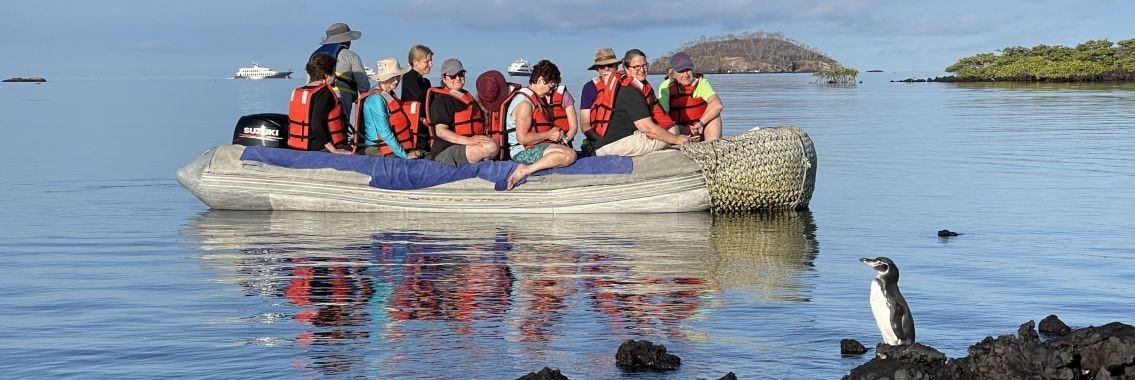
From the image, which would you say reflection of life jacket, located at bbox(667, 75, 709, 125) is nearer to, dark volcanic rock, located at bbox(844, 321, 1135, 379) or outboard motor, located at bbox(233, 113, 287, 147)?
outboard motor, located at bbox(233, 113, 287, 147)

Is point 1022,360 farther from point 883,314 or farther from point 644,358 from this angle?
point 644,358

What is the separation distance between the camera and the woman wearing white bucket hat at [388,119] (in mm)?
15281

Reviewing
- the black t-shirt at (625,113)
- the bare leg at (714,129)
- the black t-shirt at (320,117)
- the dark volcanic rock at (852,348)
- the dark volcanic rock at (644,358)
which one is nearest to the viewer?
the dark volcanic rock at (644,358)

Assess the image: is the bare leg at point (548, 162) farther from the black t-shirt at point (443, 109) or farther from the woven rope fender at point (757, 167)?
the woven rope fender at point (757, 167)

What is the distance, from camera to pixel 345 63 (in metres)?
16.5

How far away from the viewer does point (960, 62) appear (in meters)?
108

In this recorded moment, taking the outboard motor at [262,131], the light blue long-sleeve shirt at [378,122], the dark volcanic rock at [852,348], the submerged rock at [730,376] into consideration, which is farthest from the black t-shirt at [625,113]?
the submerged rock at [730,376]

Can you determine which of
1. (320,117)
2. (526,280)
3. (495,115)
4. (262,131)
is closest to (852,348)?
(526,280)

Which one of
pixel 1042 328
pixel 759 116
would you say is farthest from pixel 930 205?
pixel 759 116

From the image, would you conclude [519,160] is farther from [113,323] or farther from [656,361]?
[656,361]

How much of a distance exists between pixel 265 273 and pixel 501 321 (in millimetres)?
3081

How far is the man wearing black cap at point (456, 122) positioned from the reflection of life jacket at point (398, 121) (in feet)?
0.90

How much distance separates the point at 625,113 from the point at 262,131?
3.98 meters

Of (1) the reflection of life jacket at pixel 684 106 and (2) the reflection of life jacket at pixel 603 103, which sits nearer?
(2) the reflection of life jacket at pixel 603 103
